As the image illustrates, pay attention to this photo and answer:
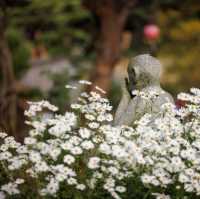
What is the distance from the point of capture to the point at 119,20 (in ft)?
35.4

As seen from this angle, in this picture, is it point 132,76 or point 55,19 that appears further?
point 55,19

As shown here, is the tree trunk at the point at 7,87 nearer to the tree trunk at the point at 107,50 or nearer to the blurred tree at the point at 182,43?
the tree trunk at the point at 107,50

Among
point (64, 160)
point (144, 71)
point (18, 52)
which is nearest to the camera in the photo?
point (64, 160)

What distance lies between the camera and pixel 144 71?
13.9 feet

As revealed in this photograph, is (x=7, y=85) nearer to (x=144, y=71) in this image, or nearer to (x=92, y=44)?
(x=144, y=71)

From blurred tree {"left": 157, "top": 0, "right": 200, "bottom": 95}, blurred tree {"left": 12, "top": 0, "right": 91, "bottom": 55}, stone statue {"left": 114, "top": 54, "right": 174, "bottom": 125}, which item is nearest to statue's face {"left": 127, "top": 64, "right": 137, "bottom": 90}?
stone statue {"left": 114, "top": 54, "right": 174, "bottom": 125}

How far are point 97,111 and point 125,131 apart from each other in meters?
0.24

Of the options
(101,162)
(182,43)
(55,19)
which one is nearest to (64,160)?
(101,162)

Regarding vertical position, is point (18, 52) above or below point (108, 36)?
above

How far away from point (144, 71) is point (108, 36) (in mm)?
6722

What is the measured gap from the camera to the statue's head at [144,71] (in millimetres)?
4250

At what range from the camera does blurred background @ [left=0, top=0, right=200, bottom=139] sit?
34.9 ft

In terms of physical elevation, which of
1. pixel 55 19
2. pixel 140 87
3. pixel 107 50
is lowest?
pixel 140 87

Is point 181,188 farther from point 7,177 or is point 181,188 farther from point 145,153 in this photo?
point 7,177
